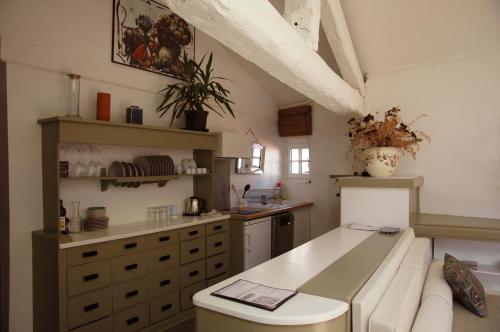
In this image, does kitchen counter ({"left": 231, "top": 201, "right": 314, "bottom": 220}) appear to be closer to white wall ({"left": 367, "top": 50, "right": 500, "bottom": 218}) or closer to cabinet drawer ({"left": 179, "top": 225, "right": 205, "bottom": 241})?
cabinet drawer ({"left": 179, "top": 225, "right": 205, "bottom": 241})

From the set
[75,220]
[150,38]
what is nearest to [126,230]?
[75,220]

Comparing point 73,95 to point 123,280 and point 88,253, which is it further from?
point 123,280

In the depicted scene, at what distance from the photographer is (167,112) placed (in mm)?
3625

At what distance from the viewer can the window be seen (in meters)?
5.14

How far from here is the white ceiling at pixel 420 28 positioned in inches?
121

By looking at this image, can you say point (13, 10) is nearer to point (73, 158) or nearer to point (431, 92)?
point (73, 158)

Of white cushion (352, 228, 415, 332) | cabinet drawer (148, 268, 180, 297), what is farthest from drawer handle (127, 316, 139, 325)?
white cushion (352, 228, 415, 332)

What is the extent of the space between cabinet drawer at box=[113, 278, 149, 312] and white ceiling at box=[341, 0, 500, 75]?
11.0 ft

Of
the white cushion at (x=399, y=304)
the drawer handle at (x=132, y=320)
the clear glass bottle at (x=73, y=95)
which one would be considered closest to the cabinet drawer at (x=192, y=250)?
the drawer handle at (x=132, y=320)

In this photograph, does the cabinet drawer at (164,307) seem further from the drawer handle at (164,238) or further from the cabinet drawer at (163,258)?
the drawer handle at (164,238)

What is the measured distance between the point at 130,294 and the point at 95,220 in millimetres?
703

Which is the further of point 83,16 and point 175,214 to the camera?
point 175,214

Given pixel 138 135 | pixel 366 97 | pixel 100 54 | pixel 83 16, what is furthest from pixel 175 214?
pixel 366 97

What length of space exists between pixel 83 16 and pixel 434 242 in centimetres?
422
